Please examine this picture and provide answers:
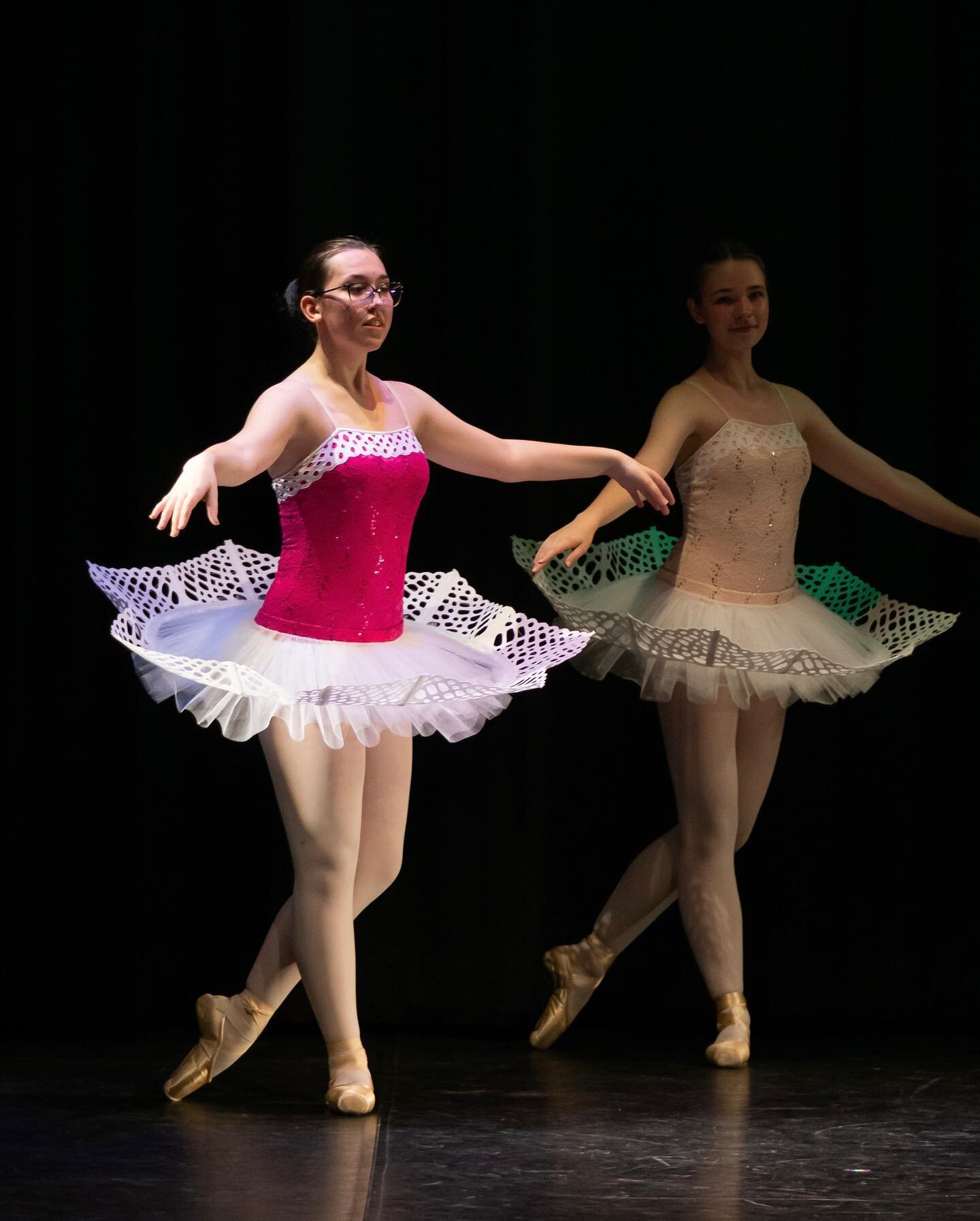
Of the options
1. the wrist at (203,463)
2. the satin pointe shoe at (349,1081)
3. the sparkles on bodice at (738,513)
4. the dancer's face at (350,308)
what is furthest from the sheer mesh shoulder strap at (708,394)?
the satin pointe shoe at (349,1081)

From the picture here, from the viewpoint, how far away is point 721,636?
11.4 ft

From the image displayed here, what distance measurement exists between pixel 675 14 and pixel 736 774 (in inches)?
69.5

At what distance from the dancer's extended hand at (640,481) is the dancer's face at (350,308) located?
0.49 meters

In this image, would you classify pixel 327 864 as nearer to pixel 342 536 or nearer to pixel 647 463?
pixel 342 536

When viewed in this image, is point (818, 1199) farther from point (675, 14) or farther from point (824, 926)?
point (675, 14)

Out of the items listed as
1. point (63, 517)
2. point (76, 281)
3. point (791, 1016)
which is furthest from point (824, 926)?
point (76, 281)

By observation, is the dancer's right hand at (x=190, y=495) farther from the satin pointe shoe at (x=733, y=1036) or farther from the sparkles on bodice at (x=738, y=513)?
the satin pointe shoe at (x=733, y=1036)

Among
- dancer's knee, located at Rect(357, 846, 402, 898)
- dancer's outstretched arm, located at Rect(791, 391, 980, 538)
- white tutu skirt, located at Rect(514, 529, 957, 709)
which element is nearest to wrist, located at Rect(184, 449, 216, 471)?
dancer's knee, located at Rect(357, 846, 402, 898)

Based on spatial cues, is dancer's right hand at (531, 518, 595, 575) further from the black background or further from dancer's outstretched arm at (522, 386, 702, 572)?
the black background

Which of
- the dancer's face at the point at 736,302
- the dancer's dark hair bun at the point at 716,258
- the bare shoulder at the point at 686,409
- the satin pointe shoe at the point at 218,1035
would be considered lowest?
the satin pointe shoe at the point at 218,1035

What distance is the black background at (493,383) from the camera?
13.3 feet

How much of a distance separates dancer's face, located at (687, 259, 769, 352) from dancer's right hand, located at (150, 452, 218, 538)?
135 cm
